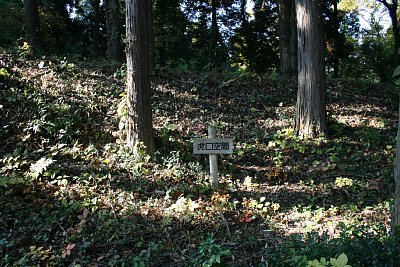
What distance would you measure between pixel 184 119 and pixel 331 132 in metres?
3.71

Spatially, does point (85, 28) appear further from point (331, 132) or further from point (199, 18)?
point (331, 132)

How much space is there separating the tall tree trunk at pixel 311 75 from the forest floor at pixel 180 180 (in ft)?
1.30

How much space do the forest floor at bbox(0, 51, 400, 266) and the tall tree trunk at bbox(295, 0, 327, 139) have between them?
0.40 metres

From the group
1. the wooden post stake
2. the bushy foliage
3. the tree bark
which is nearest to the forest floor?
the bushy foliage

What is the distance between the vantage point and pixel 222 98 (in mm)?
10250

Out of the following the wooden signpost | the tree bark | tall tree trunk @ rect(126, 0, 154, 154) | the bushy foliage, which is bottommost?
the bushy foliage

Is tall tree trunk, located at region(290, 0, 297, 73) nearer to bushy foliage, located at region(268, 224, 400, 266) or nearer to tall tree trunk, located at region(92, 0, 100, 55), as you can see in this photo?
bushy foliage, located at region(268, 224, 400, 266)

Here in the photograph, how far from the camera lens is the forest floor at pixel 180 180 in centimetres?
454

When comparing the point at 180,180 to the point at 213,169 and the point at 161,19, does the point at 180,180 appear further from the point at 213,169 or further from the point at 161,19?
the point at 161,19

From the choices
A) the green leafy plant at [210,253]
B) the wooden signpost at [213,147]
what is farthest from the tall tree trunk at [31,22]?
the green leafy plant at [210,253]

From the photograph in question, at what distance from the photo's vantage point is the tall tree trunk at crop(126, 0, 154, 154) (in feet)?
22.9

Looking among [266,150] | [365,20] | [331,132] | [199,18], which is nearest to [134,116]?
[266,150]

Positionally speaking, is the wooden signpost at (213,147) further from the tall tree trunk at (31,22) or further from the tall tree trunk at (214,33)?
the tall tree trunk at (214,33)

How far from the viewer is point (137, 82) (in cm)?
701
